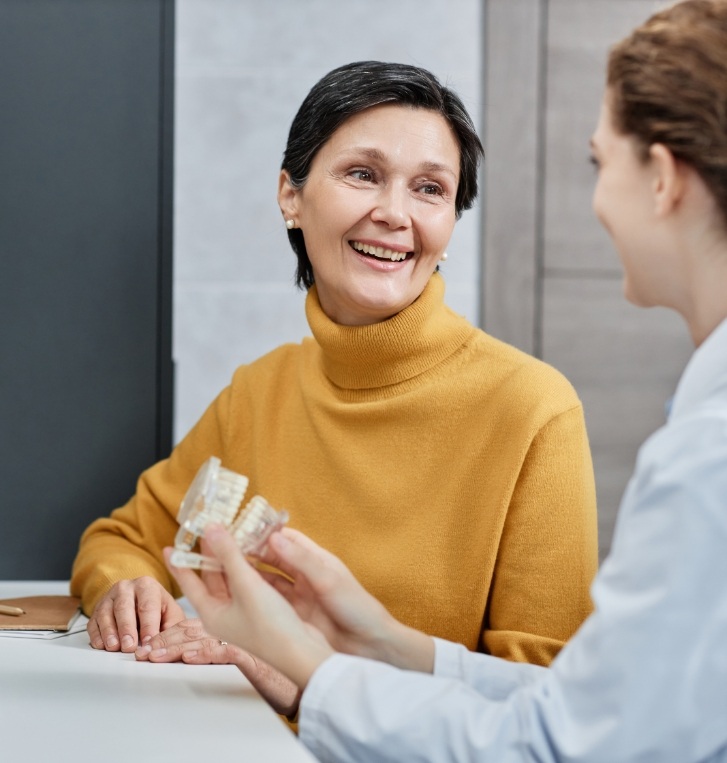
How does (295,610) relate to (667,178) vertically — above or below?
below

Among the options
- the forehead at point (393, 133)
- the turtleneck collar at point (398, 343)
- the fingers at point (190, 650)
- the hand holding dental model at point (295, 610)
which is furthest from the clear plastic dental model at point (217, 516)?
the forehead at point (393, 133)

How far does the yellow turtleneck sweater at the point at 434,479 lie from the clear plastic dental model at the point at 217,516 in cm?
46

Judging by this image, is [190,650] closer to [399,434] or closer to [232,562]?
[232,562]

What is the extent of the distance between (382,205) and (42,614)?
0.71 m

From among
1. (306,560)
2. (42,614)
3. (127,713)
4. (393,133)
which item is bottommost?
(42,614)

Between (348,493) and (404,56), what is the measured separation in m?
0.91

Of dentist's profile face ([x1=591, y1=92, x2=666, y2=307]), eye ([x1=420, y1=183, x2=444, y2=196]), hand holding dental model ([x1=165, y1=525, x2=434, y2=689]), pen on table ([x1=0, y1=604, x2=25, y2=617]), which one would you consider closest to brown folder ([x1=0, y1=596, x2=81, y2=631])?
pen on table ([x1=0, y1=604, x2=25, y2=617])

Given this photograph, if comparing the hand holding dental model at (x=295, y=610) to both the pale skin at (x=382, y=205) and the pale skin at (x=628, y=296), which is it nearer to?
the pale skin at (x=628, y=296)

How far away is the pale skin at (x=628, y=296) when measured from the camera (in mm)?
781

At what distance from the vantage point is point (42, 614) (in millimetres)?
1396

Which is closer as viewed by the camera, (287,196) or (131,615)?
(131,615)

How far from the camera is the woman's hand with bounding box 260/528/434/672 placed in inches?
35.3

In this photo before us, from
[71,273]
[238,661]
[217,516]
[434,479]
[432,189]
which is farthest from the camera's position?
[71,273]

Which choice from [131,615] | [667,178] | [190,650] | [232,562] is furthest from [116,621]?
[667,178]
